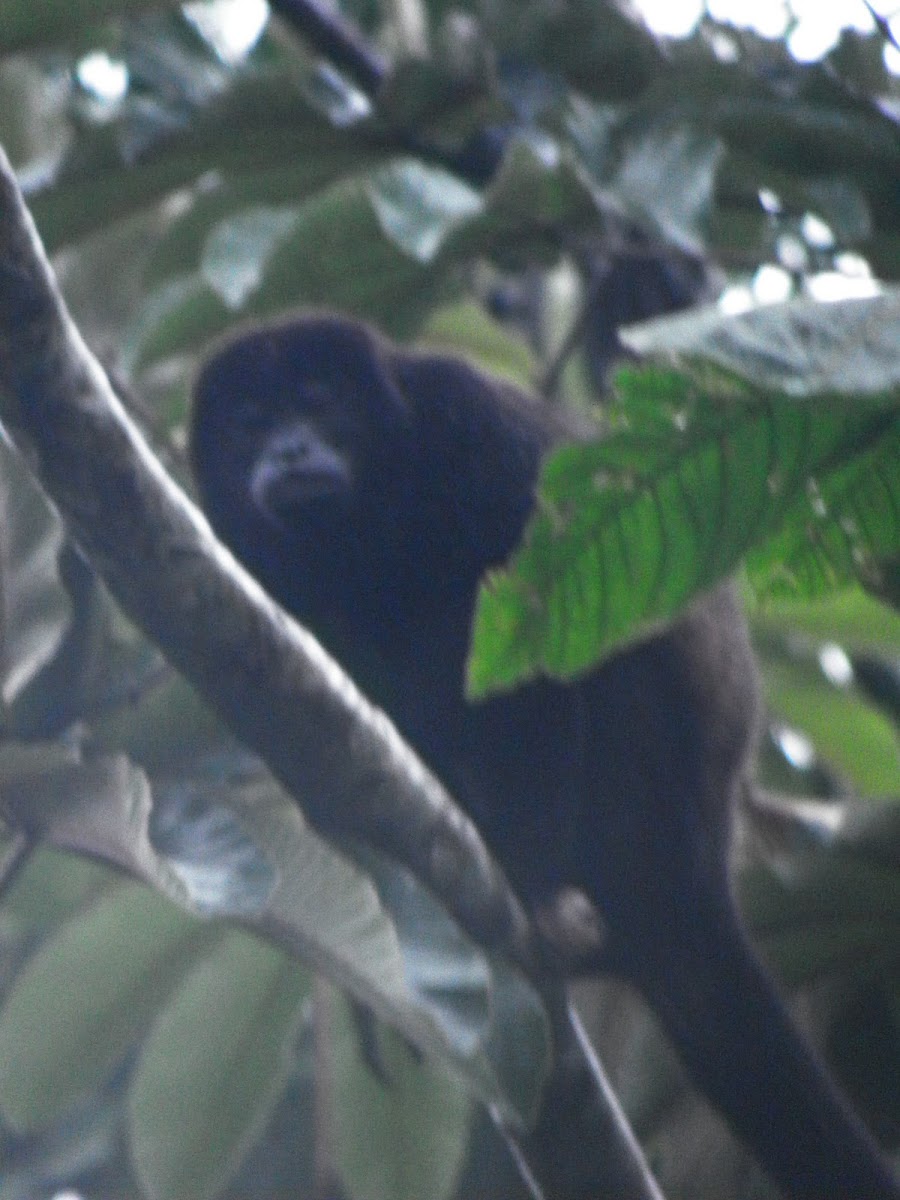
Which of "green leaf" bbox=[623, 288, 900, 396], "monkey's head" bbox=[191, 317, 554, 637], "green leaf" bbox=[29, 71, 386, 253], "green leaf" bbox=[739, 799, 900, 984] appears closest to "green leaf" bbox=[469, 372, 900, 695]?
"green leaf" bbox=[623, 288, 900, 396]

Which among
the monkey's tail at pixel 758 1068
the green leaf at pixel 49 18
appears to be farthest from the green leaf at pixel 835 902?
the green leaf at pixel 49 18

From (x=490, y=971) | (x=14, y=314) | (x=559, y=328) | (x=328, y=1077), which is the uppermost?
(x=14, y=314)

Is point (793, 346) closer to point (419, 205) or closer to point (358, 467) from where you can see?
point (419, 205)

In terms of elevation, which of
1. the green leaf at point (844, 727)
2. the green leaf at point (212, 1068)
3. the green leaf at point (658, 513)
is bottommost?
the green leaf at point (844, 727)

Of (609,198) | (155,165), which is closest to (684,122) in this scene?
(609,198)

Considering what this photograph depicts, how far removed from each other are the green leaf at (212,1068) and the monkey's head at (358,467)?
946 mm

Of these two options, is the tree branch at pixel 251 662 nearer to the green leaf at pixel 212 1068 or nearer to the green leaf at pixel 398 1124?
the green leaf at pixel 398 1124

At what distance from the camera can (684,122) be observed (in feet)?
10.1

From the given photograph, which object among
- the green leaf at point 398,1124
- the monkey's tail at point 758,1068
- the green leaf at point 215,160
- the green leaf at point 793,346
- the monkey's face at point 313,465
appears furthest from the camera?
the monkey's face at point 313,465

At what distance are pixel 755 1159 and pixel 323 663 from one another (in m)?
1.14

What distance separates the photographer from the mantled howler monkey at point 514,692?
9.57 ft

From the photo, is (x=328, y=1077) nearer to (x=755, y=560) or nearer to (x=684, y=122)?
(x=755, y=560)

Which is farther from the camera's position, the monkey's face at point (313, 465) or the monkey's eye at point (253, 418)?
the monkey's eye at point (253, 418)

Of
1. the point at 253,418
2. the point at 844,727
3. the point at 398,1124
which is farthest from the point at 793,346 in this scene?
the point at 253,418
